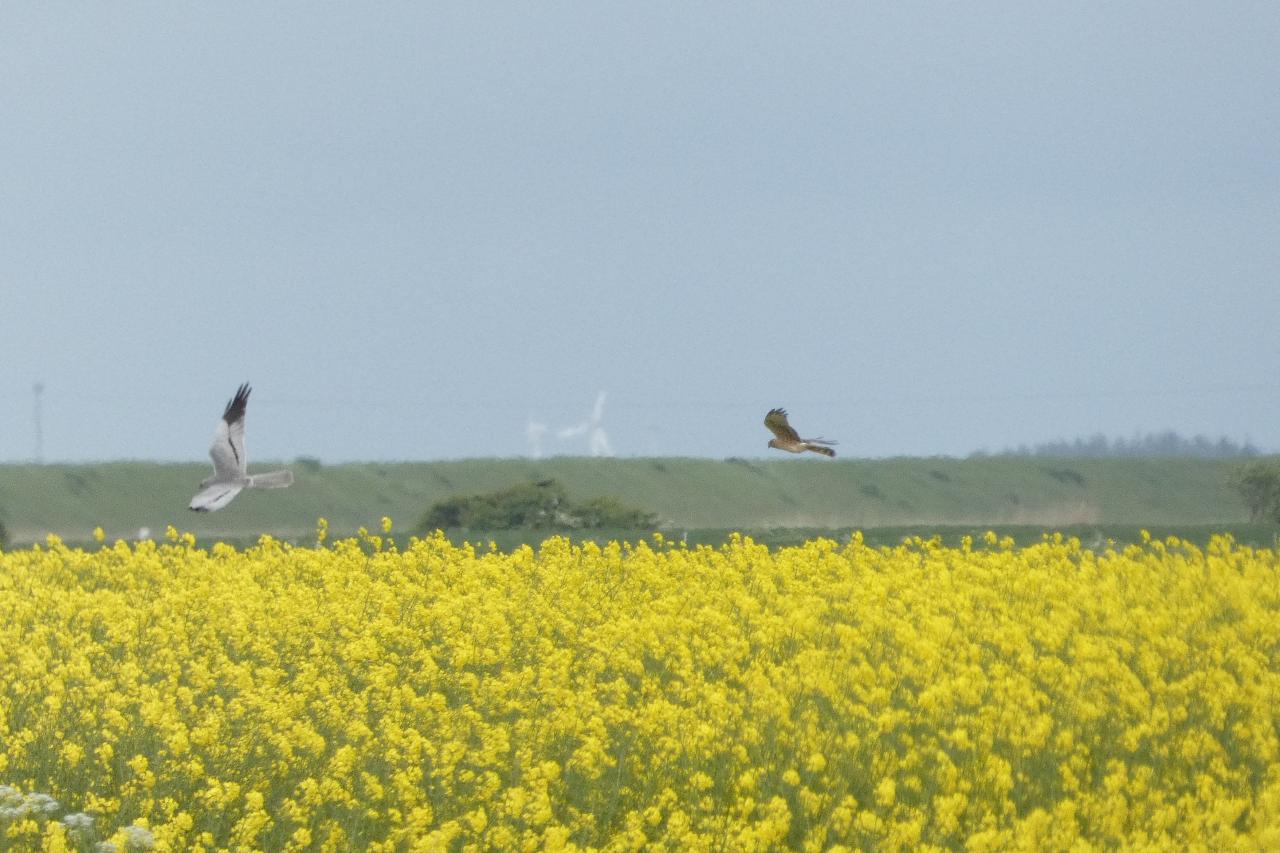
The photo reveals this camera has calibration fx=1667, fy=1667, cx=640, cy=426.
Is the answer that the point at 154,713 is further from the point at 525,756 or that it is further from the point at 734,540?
the point at 734,540

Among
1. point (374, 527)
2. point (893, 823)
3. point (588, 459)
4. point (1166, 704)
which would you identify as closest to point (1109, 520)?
point (588, 459)

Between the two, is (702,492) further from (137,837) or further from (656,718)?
(137,837)

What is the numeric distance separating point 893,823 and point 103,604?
313 inches

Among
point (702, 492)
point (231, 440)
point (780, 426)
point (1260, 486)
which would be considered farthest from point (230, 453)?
point (702, 492)

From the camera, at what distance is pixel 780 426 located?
31.0 feet

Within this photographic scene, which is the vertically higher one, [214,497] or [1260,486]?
[214,497]

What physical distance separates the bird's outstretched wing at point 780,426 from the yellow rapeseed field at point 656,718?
4.17 feet

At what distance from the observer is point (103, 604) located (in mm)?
13031

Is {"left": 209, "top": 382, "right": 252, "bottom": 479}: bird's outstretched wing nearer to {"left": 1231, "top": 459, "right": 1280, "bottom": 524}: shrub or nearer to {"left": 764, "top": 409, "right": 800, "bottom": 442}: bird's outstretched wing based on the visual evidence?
{"left": 764, "top": 409, "right": 800, "bottom": 442}: bird's outstretched wing

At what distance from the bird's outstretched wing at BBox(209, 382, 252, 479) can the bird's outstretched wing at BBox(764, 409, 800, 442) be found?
348 centimetres

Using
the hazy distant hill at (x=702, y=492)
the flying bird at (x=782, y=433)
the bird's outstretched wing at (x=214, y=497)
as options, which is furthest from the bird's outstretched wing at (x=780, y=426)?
the hazy distant hill at (x=702, y=492)

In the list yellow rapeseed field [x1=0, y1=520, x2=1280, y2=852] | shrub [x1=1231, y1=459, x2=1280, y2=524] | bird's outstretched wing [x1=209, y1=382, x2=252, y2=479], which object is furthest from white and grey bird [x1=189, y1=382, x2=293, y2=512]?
shrub [x1=1231, y1=459, x2=1280, y2=524]

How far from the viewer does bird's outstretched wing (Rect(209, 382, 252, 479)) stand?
10.8 m

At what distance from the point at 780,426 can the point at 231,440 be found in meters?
3.70
